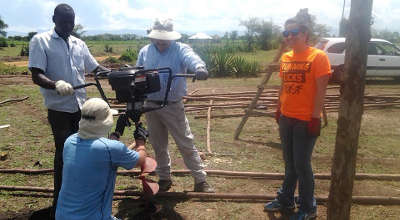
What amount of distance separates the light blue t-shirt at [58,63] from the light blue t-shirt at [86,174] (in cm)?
95

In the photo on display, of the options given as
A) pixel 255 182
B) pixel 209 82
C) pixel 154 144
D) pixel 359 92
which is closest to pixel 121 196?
pixel 154 144

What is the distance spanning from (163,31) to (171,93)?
0.63 meters

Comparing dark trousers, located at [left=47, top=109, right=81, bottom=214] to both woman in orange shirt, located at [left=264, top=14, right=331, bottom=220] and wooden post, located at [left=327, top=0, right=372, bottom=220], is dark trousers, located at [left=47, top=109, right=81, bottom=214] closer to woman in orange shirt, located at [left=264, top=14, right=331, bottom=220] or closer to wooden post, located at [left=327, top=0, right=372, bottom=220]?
woman in orange shirt, located at [left=264, top=14, right=331, bottom=220]

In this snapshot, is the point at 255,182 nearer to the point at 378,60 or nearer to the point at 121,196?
the point at 121,196

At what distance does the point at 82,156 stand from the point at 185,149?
5.50ft

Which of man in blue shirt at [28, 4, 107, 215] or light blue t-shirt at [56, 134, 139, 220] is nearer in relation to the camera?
light blue t-shirt at [56, 134, 139, 220]

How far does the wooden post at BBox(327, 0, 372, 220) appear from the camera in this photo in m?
2.30

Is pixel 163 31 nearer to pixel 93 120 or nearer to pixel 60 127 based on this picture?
pixel 60 127

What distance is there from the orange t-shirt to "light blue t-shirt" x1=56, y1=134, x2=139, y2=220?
151 centimetres

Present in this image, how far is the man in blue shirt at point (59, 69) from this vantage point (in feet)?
10.5

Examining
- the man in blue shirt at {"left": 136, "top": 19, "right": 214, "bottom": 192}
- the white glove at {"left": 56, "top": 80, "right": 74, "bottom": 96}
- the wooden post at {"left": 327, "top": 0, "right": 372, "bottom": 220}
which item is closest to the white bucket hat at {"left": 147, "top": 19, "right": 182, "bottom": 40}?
the man in blue shirt at {"left": 136, "top": 19, "right": 214, "bottom": 192}

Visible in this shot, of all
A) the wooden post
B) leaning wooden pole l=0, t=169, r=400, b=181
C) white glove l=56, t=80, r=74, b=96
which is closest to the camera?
the wooden post

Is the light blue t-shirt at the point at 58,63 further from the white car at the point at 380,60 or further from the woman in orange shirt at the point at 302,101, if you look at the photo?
the white car at the point at 380,60

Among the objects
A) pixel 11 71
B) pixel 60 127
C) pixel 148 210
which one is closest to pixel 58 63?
pixel 60 127
